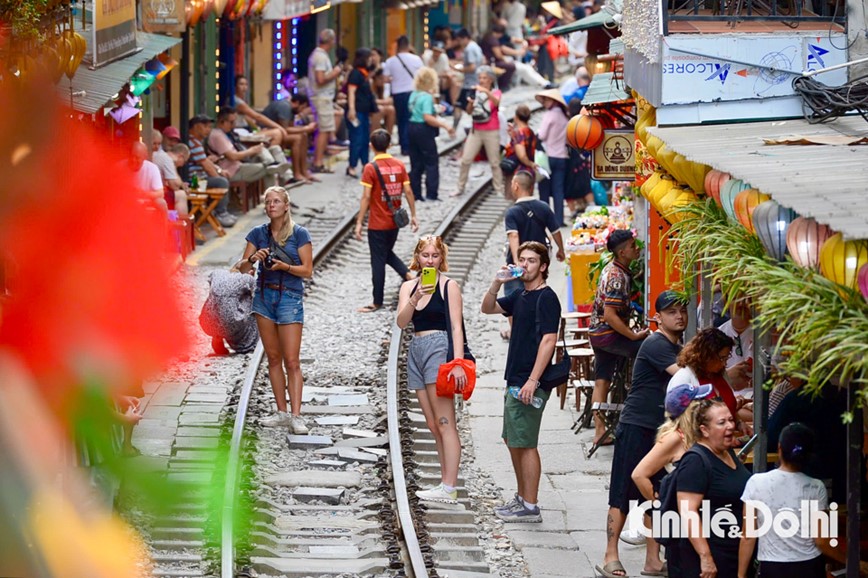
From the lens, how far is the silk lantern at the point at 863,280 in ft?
21.3

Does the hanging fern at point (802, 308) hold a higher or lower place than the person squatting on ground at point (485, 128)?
higher

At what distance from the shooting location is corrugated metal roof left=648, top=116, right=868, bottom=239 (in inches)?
284

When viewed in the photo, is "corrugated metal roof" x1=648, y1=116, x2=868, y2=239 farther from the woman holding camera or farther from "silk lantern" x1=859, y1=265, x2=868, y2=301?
the woman holding camera

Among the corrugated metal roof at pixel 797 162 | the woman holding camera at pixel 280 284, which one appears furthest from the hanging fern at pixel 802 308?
the woman holding camera at pixel 280 284

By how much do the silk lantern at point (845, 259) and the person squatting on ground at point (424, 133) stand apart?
51.7 ft

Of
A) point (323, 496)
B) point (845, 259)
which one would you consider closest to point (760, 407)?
point (845, 259)

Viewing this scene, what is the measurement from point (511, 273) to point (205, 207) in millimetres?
10509

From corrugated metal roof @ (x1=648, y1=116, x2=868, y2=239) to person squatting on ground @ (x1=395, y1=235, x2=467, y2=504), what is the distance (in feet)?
6.02

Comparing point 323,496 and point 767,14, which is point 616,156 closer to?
point 767,14

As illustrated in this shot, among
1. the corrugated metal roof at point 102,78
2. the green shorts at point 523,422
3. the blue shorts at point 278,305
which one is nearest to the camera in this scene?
the green shorts at point 523,422

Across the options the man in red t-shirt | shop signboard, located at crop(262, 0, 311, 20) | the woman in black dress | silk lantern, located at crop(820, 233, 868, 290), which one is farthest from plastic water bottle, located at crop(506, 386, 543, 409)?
shop signboard, located at crop(262, 0, 311, 20)

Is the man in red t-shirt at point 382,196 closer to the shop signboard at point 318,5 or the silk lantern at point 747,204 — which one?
the silk lantern at point 747,204

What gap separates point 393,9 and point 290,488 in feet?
92.7

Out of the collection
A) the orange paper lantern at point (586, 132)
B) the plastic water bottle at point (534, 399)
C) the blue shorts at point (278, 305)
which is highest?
the orange paper lantern at point (586, 132)
